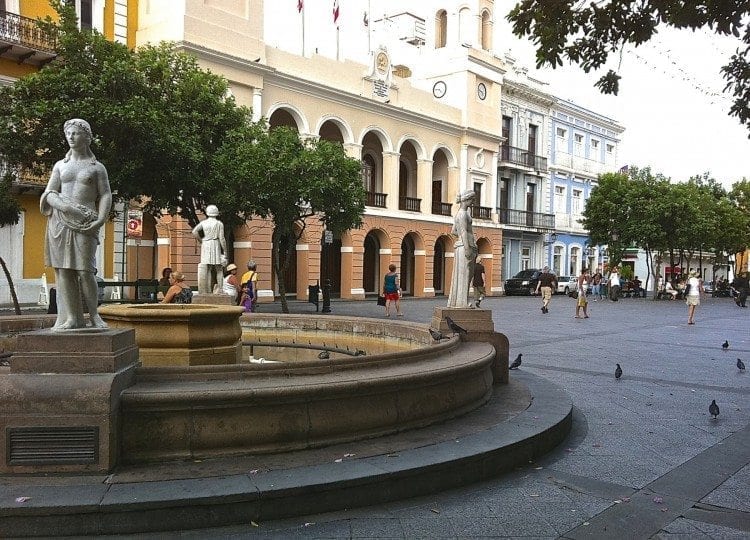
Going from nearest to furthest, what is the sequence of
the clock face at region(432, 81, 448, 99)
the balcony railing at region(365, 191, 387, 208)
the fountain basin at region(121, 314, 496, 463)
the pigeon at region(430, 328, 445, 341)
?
the fountain basin at region(121, 314, 496, 463) → the pigeon at region(430, 328, 445, 341) → the balcony railing at region(365, 191, 387, 208) → the clock face at region(432, 81, 448, 99)

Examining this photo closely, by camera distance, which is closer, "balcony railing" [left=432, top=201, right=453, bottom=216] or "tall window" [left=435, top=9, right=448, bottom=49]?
"balcony railing" [left=432, top=201, right=453, bottom=216]

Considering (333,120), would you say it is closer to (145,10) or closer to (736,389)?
(145,10)

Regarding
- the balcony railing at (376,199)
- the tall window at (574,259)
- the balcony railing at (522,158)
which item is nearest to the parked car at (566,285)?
the tall window at (574,259)

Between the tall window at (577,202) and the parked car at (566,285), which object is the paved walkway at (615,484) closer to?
the parked car at (566,285)

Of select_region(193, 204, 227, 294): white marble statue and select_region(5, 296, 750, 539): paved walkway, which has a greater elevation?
select_region(193, 204, 227, 294): white marble statue

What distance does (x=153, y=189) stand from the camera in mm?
16547


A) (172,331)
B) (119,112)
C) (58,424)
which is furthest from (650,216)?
(58,424)

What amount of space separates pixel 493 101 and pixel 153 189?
84.7ft

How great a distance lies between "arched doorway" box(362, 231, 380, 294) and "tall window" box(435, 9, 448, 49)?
12.7 meters

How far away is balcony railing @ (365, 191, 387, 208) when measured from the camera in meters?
30.8

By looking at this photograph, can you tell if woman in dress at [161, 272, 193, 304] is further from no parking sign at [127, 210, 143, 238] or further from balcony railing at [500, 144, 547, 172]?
balcony railing at [500, 144, 547, 172]

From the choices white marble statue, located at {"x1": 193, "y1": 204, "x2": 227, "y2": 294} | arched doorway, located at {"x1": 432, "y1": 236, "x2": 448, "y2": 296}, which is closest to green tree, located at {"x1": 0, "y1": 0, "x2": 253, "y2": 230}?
white marble statue, located at {"x1": 193, "y1": 204, "x2": 227, "y2": 294}

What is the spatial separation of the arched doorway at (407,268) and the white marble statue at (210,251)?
2266cm

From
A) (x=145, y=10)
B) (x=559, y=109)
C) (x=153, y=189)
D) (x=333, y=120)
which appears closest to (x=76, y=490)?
(x=153, y=189)
